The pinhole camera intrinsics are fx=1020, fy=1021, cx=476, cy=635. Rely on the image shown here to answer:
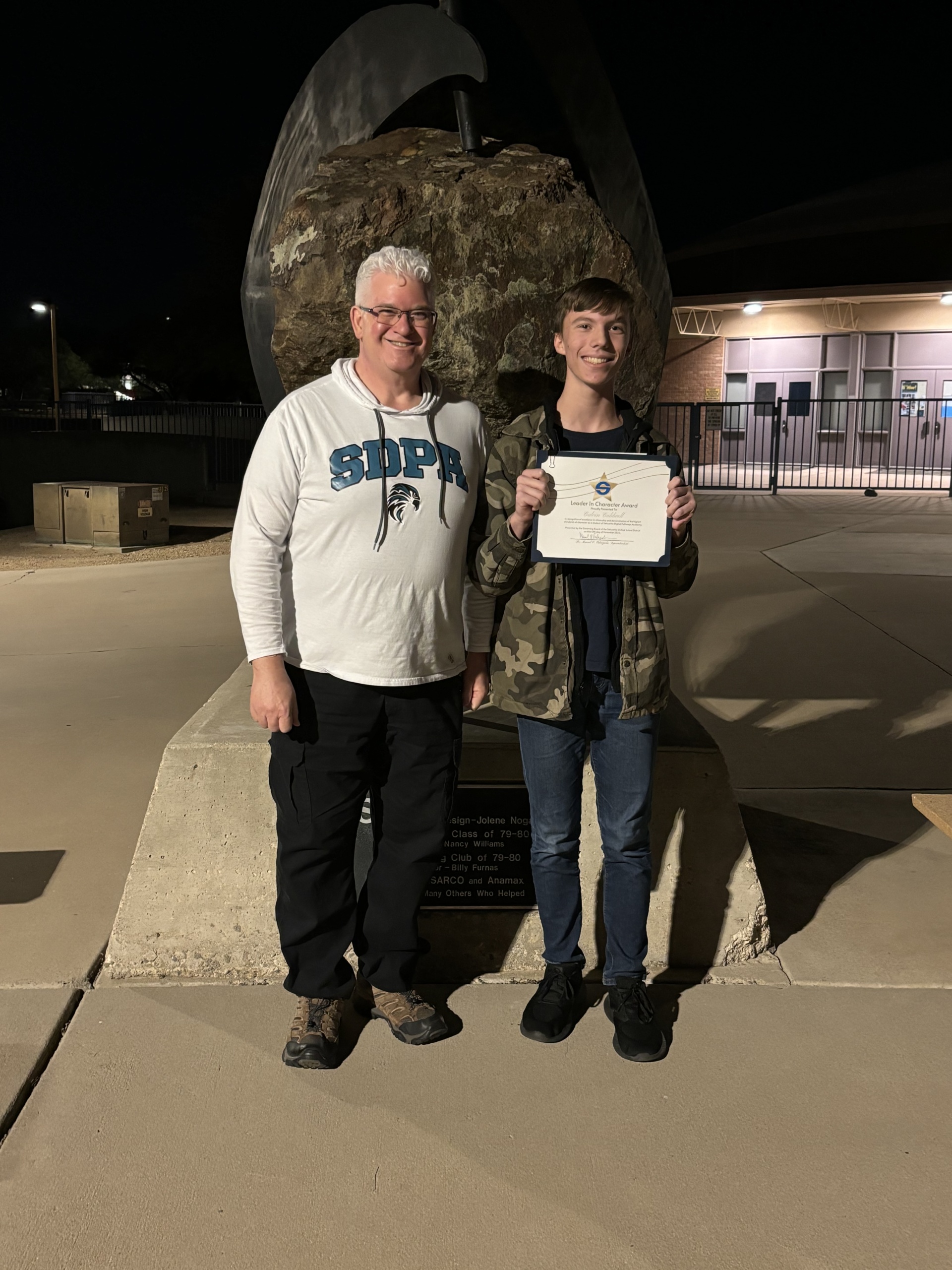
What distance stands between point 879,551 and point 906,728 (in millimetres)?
6673

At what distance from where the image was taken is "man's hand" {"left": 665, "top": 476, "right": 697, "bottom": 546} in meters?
2.27

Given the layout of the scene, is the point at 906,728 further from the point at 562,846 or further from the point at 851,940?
the point at 562,846

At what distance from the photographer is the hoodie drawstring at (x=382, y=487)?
228cm

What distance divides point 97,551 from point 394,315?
11.1 metres

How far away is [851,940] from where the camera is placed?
320cm

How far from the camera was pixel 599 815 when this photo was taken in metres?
2.61

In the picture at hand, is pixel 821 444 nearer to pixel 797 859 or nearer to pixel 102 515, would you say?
pixel 102 515

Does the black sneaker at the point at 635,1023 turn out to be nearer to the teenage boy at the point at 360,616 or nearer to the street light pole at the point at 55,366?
the teenage boy at the point at 360,616

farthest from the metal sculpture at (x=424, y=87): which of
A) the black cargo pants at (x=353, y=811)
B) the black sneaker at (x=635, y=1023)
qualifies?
the black sneaker at (x=635, y=1023)

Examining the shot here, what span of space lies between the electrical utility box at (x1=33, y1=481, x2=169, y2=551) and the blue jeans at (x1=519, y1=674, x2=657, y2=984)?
35.5 feet

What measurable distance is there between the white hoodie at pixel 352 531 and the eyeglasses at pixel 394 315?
15 cm

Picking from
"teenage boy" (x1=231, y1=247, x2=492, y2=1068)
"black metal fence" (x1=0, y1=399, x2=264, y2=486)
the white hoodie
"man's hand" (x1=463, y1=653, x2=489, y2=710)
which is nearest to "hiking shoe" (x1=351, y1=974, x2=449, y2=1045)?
"teenage boy" (x1=231, y1=247, x2=492, y2=1068)

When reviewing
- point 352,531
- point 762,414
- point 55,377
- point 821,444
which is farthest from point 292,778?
point 55,377

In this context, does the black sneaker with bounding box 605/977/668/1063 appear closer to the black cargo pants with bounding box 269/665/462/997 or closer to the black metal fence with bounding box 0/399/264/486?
the black cargo pants with bounding box 269/665/462/997
